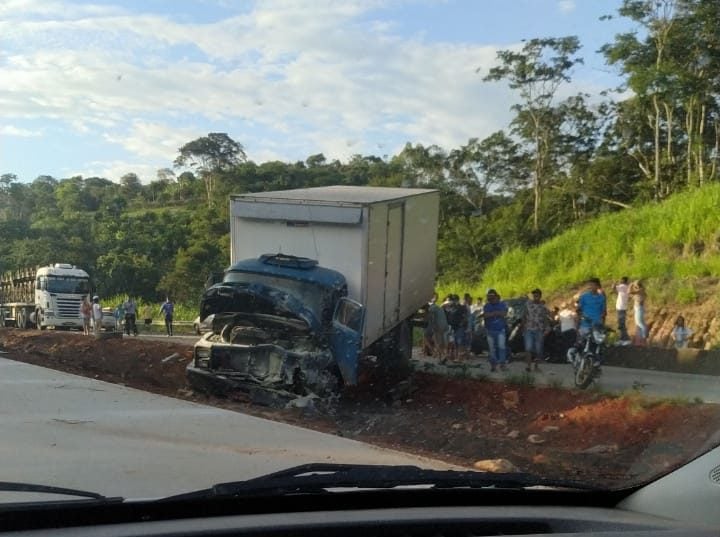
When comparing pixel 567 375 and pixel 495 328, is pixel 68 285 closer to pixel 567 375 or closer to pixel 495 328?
pixel 495 328

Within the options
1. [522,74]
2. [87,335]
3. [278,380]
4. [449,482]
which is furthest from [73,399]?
[522,74]

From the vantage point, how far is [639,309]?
11820 millimetres

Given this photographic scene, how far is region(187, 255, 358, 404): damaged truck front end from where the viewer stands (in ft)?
24.6

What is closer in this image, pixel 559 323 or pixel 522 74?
pixel 522 74

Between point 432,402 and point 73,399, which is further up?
point 73,399

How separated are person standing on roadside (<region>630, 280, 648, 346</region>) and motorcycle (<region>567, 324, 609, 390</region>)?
4.15ft

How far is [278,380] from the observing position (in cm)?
760

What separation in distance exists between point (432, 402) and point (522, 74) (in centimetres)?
316

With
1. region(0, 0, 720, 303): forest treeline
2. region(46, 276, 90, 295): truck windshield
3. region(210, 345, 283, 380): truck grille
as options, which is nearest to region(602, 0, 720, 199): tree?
region(0, 0, 720, 303): forest treeline

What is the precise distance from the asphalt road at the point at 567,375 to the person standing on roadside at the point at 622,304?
792 mm

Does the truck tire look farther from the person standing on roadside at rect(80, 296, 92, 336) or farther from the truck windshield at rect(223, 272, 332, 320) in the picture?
the person standing on roadside at rect(80, 296, 92, 336)

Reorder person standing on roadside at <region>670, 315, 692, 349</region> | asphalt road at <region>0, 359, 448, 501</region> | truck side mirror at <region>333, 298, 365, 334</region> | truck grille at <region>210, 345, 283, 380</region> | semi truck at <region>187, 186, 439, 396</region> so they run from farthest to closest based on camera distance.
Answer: person standing on roadside at <region>670, 315, 692, 349</region>, truck side mirror at <region>333, 298, 365, 334</region>, semi truck at <region>187, 186, 439, 396</region>, truck grille at <region>210, 345, 283, 380</region>, asphalt road at <region>0, 359, 448, 501</region>

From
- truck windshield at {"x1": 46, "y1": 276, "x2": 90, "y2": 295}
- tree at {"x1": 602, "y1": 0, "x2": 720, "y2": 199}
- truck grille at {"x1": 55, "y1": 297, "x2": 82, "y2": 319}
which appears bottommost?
truck grille at {"x1": 55, "y1": 297, "x2": 82, "y2": 319}

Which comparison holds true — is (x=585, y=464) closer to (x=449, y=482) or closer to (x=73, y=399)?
(x=449, y=482)
